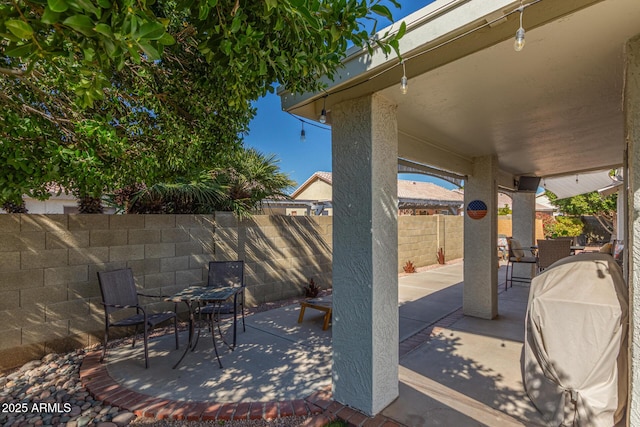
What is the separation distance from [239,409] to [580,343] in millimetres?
3253

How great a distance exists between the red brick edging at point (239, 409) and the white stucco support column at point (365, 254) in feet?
0.44

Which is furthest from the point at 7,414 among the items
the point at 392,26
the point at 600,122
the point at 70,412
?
the point at 600,122

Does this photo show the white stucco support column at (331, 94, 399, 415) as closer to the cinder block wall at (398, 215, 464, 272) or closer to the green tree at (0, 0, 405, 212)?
the green tree at (0, 0, 405, 212)

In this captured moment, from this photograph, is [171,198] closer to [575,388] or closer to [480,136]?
[480,136]

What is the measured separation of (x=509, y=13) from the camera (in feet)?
6.64

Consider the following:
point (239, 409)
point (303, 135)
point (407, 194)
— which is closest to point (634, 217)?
point (303, 135)

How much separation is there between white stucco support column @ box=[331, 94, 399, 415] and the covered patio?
0.4 inches

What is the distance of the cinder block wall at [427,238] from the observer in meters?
11.3

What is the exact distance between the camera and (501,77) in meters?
2.84

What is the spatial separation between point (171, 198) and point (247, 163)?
1847mm

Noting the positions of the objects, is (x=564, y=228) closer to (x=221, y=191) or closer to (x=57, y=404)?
(x=221, y=191)

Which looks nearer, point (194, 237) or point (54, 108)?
point (54, 108)

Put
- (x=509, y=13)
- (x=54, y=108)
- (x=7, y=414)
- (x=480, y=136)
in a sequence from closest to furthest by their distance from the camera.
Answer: (x=509, y=13) < (x=7, y=414) < (x=54, y=108) < (x=480, y=136)

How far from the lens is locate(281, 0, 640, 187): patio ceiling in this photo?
6.89 feet
